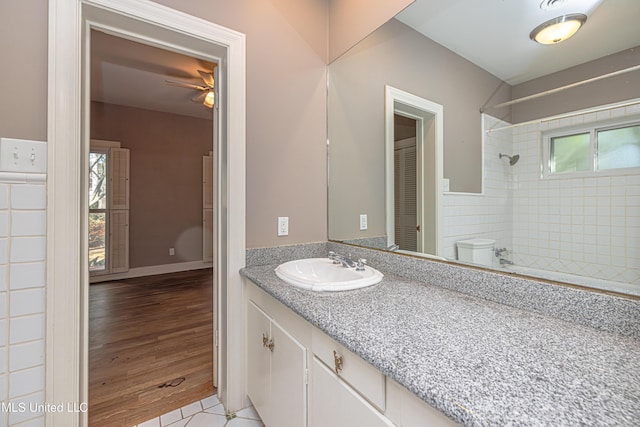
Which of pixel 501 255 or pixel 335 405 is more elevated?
pixel 501 255

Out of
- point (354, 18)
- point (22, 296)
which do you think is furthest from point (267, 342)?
point (354, 18)

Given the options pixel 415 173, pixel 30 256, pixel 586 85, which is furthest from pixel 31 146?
pixel 586 85

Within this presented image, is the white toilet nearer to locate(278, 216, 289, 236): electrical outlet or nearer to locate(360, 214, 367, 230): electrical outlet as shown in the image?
locate(360, 214, 367, 230): electrical outlet

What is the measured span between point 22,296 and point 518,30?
2.12m

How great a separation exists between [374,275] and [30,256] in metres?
1.38

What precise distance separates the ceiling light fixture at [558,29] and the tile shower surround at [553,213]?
10.8 inches

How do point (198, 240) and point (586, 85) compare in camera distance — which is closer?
point (586, 85)

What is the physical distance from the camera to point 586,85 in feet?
2.76

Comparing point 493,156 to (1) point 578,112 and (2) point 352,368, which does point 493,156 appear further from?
(2) point 352,368

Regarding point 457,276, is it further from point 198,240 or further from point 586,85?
point 198,240

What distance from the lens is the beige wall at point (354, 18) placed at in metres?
1.43

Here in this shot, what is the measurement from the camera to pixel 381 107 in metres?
1.63

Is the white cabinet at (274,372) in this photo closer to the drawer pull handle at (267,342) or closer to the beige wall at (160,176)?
the drawer pull handle at (267,342)

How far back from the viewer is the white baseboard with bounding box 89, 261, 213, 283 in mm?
4006
